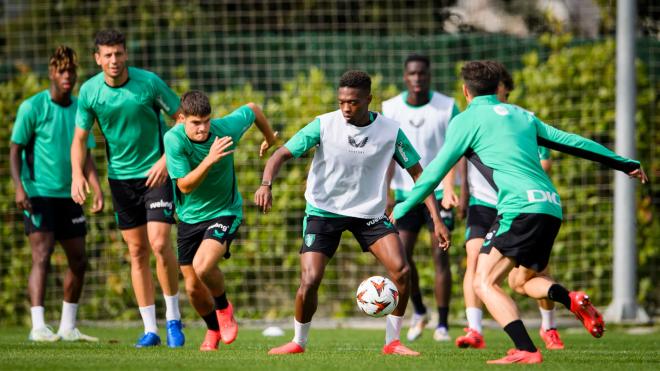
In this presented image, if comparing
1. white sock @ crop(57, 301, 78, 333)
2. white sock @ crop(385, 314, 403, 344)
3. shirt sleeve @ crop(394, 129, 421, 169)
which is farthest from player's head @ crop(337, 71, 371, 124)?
white sock @ crop(57, 301, 78, 333)

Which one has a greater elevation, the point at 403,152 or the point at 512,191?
the point at 403,152

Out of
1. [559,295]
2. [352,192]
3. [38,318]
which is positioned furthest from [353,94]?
[38,318]

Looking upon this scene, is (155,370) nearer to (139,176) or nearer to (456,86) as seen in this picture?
(139,176)

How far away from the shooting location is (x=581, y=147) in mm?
6598

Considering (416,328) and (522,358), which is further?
(416,328)

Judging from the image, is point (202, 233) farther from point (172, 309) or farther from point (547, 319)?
point (547, 319)

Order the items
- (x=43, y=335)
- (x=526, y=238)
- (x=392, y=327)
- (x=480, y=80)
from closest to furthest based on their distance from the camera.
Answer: (x=526, y=238) < (x=480, y=80) < (x=392, y=327) < (x=43, y=335)

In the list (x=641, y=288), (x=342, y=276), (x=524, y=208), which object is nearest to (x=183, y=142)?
(x=524, y=208)

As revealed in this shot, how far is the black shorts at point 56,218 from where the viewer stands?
9.22m

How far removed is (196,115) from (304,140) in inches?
36.1

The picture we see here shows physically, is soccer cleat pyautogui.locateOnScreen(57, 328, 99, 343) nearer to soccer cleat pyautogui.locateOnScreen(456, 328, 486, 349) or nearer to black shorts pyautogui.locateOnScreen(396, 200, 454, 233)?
black shorts pyautogui.locateOnScreen(396, 200, 454, 233)

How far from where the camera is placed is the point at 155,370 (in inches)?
227

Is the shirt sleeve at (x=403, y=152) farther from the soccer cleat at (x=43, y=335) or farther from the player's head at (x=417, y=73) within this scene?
the soccer cleat at (x=43, y=335)

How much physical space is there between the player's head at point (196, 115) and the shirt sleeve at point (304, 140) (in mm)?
757
